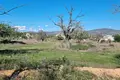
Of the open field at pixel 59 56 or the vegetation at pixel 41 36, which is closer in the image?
the open field at pixel 59 56

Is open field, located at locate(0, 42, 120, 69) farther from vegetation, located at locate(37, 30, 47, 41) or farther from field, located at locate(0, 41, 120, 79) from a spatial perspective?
vegetation, located at locate(37, 30, 47, 41)

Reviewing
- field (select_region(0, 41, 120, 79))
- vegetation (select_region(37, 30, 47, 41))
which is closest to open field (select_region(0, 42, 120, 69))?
field (select_region(0, 41, 120, 79))

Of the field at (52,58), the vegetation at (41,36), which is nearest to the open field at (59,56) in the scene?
the field at (52,58)

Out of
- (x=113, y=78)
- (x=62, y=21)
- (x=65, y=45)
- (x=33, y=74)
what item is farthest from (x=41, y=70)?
(x=62, y=21)

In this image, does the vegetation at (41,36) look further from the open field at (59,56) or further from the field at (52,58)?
the open field at (59,56)

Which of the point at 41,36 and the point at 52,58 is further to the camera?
the point at 41,36

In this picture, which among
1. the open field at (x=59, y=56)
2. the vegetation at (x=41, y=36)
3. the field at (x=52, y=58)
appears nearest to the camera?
the field at (x=52, y=58)

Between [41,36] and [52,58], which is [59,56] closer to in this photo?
[52,58]

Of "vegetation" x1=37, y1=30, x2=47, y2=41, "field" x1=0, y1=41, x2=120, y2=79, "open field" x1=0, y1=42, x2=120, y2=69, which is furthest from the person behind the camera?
"vegetation" x1=37, y1=30, x2=47, y2=41

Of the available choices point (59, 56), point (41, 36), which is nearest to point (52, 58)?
point (59, 56)

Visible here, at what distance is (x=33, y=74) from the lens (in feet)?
33.2

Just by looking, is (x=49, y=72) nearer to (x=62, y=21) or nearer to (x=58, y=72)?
(x=58, y=72)

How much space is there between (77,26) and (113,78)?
133 ft

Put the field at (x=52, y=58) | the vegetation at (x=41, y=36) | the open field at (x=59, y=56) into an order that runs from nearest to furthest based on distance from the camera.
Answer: the field at (x=52, y=58), the open field at (x=59, y=56), the vegetation at (x=41, y=36)
